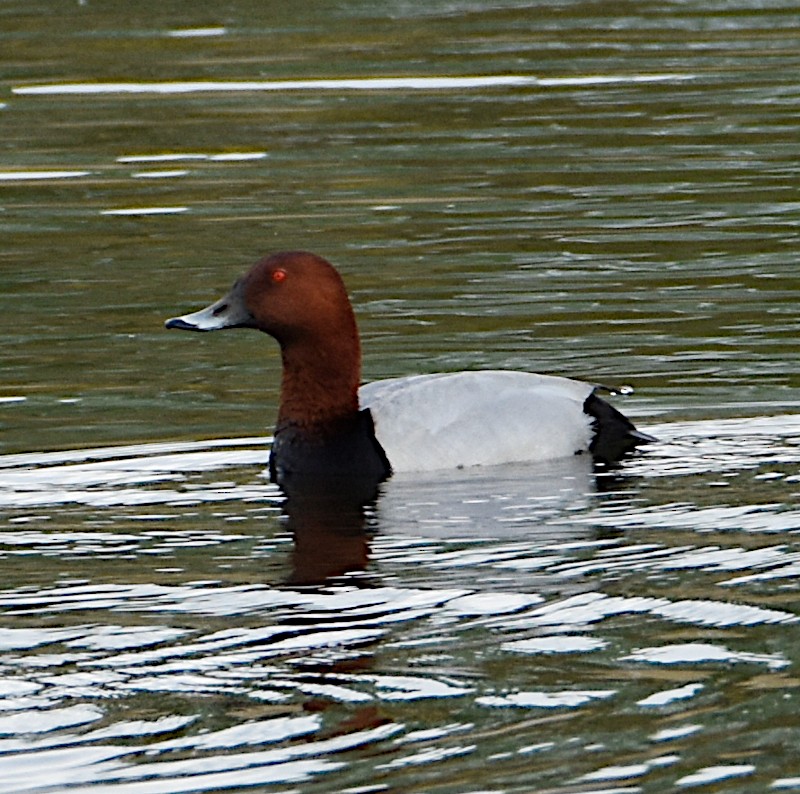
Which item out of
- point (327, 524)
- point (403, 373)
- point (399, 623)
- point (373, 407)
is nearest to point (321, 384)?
point (373, 407)

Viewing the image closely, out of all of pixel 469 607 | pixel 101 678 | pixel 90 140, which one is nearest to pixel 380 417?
pixel 469 607

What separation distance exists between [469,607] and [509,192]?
8.58 metres

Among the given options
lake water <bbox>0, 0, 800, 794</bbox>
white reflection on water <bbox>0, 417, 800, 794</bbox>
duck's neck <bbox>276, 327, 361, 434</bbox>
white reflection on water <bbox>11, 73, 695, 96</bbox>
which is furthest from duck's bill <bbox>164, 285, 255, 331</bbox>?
white reflection on water <bbox>11, 73, 695, 96</bbox>

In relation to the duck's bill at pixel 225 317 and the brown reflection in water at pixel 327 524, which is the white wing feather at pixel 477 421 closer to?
the brown reflection in water at pixel 327 524

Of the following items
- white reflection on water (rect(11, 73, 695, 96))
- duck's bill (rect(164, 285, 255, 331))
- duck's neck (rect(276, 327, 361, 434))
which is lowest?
duck's neck (rect(276, 327, 361, 434))

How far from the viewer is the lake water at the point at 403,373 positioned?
5.66m

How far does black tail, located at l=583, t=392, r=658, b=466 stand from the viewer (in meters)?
9.11

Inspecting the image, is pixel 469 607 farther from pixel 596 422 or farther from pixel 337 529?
pixel 596 422

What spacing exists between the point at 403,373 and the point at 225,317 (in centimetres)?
158

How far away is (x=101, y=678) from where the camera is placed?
6.05 m

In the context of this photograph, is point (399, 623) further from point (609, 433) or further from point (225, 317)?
point (225, 317)

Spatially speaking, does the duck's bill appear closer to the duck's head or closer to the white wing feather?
→ the duck's head

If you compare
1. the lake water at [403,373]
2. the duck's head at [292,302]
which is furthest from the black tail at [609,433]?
the duck's head at [292,302]

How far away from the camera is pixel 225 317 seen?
9469 millimetres
